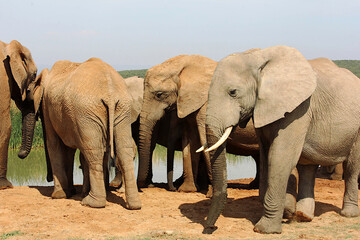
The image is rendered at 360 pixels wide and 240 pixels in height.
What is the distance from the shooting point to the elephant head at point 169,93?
8711 millimetres

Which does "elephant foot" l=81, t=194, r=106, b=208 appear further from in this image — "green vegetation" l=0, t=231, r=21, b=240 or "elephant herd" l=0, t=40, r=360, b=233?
"green vegetation" l=0, t=231, r=21, b=240

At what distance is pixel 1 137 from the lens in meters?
8.77

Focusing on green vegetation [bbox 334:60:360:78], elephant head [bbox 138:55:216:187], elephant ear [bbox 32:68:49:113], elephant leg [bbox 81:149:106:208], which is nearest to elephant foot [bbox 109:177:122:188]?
elephant head [bbox 138:55:216:187]

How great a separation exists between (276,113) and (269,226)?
125 centimetres

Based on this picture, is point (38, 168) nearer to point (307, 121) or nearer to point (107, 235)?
point (107, 235)

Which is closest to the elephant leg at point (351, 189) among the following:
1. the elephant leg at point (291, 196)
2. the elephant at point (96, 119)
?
the elephant leg at point (291, 196)


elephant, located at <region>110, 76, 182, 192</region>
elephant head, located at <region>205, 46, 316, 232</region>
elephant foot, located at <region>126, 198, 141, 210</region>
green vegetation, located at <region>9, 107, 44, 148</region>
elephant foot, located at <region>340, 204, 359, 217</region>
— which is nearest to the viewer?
elephant head, located at <region>205, 46, 316, 232</region>

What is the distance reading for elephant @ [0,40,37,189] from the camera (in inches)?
345

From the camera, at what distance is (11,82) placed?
8.98 m

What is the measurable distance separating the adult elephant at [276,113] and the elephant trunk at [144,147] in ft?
8.45

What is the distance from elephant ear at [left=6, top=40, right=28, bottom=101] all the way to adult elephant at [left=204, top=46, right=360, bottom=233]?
12.9 feet

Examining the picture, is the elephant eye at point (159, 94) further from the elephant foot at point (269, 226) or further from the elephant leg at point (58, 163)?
the elephant foot at point (269, 226)

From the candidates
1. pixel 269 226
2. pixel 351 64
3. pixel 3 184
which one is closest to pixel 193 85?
pixel 269 226

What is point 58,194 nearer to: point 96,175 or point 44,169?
point 96,175
